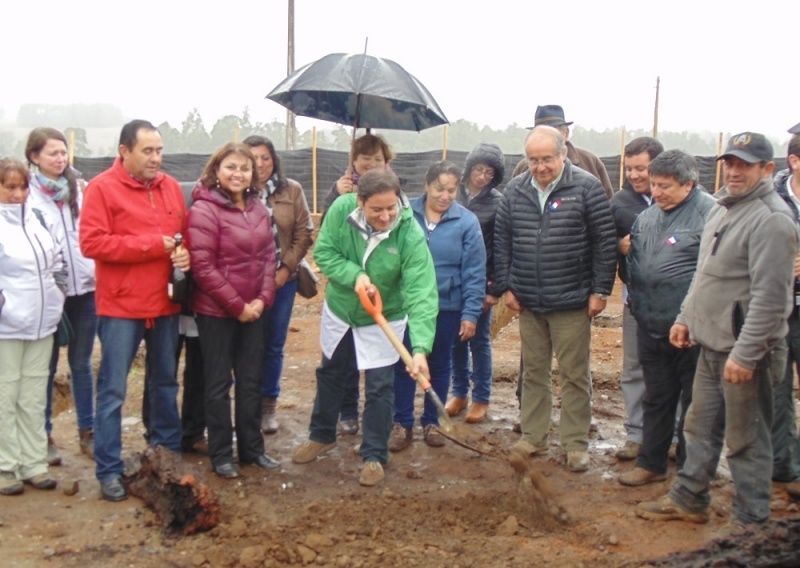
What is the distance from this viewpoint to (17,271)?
4.78m

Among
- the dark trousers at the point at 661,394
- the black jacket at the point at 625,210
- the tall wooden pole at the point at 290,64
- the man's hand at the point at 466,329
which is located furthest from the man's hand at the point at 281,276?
the tall wooden pole at the point at 290,64

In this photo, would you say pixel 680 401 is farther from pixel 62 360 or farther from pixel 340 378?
pixel 62 360

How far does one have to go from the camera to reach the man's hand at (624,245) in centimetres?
521

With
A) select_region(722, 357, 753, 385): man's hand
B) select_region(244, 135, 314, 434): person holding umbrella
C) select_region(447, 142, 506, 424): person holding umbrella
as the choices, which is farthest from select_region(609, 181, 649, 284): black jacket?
select_region(244, 135, 314, 434): person holding umbrella

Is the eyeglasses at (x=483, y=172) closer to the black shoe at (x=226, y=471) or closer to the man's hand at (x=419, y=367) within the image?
the man's hand at (x=419, y=367)

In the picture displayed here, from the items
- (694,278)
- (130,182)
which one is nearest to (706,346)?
(694,278)

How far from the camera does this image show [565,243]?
5.23 meters

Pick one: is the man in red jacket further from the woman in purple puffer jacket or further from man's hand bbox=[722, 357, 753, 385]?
man's hand bbox=[722, 357, 753, 385]

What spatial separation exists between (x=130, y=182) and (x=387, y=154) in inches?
70.8

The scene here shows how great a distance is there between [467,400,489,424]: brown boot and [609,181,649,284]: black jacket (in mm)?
1554

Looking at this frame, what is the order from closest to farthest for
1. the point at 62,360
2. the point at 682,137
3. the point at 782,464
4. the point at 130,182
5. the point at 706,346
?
the point at 706,346, the point at 130,182, the point at 782,464, the point at 62,360, the point at 682,137

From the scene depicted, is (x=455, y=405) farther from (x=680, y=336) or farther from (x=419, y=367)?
(x=680, y=336)

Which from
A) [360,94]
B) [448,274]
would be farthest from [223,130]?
[448,274]

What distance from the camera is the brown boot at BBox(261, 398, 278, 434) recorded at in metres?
6.12
